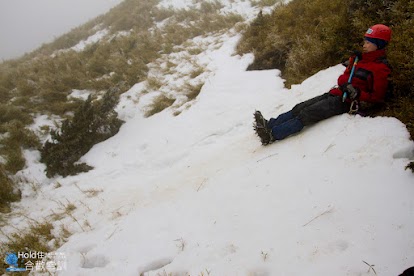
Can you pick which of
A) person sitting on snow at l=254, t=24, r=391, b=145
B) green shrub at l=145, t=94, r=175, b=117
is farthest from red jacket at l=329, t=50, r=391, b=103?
green shrub at l=145, t=94, r=175, b=117

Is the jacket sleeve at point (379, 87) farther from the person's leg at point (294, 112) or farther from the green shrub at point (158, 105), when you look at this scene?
the green shrub at point (158, 105)

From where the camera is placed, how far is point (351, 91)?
365cm

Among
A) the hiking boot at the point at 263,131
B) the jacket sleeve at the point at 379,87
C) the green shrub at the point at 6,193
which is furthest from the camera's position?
the green shrub at the point at 6,193

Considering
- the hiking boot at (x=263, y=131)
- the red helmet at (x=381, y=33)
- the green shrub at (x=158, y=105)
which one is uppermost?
the red helmet at (x=381, y=33)

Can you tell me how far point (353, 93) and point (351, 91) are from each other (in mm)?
41

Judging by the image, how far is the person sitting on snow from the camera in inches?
141

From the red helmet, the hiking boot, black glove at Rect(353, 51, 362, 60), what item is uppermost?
the red helmet

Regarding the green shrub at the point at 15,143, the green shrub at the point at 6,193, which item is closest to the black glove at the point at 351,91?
the green shrub at the point at 6,193

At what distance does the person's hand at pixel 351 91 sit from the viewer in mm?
3605

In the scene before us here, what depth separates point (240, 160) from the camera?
14.3 feet

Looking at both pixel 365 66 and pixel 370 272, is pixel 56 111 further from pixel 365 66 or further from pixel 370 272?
pixel 370 272

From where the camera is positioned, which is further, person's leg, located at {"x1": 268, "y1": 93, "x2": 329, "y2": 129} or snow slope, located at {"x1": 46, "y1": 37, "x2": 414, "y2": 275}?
person's leg, located at {"x1": 268, "y1": 93, "x2": 329, "y2": 129}

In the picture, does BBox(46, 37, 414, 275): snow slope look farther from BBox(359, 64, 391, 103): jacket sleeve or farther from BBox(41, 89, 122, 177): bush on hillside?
BBox(41, 89, 122, 177): bush on hillside

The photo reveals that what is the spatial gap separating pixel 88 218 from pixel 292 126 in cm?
337
